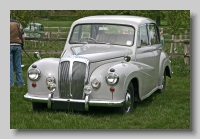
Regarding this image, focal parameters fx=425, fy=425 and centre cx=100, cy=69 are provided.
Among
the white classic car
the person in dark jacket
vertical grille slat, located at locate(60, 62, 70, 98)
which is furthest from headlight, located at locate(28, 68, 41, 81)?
the person in dark jacket

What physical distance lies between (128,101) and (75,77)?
3.37ft

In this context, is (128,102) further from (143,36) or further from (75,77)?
(143,36)

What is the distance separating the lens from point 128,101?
720 cm

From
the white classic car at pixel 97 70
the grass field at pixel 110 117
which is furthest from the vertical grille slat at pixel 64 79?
the grass field at pixel 110 117

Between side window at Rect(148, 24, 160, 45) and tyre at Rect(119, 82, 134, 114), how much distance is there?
79.1 inches

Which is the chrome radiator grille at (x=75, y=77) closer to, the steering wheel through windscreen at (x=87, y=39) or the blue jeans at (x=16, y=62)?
the steering wheel through windscreen at (x=87, y=39)

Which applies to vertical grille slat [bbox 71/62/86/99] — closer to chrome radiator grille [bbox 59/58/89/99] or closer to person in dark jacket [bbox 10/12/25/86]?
chrome radiator grille [bbox 59/58/89/99]

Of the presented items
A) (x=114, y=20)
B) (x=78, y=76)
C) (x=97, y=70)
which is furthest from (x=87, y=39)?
(x=78, y=76)

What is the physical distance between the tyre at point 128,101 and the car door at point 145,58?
21.0 inches

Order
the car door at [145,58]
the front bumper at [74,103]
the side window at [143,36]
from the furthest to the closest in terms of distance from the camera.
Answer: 1. the side window at [143,36]
2. the car door at [145,58]
3. the front bumper at [74,103]

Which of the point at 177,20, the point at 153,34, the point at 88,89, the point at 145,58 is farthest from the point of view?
the point at 177,20

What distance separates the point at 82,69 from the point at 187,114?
2.07 m

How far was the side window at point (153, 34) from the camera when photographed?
354 inches

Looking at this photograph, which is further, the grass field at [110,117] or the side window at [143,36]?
the side window at [143,36]
